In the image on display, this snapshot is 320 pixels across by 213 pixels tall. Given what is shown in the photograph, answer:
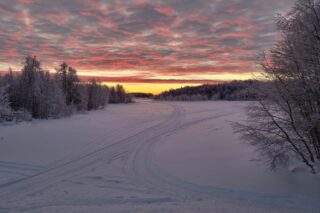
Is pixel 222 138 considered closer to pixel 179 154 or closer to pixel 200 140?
pixel 200 140

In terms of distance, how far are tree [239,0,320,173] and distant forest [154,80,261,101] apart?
27.0 inches

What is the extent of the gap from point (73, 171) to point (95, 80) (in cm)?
5614

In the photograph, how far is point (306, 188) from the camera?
6.79 meters

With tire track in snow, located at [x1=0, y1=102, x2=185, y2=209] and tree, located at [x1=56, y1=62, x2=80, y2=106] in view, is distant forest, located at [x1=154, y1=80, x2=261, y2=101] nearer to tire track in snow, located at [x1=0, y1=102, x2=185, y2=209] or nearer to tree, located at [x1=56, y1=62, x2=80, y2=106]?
tire track in snow, located at [x1=0, y1=102, x2=185, y2=209]

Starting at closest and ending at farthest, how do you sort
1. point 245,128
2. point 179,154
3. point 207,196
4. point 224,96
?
1. point 207,196
2. point 245,128
3. point 179,154
4. point 224,96

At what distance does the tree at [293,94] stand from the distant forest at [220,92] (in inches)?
27.0

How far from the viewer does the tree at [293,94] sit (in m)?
7.12

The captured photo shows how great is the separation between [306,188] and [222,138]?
8.11 meters

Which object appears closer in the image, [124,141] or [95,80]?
[124,141]

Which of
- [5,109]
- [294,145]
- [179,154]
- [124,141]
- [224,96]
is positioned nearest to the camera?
[294,145]

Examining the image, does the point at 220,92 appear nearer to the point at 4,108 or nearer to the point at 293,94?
the point at 4,108

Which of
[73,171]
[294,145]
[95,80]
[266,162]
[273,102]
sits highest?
[95,80]

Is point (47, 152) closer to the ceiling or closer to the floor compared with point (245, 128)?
closer to the floor

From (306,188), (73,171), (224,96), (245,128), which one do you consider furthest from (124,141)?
(224,96)
